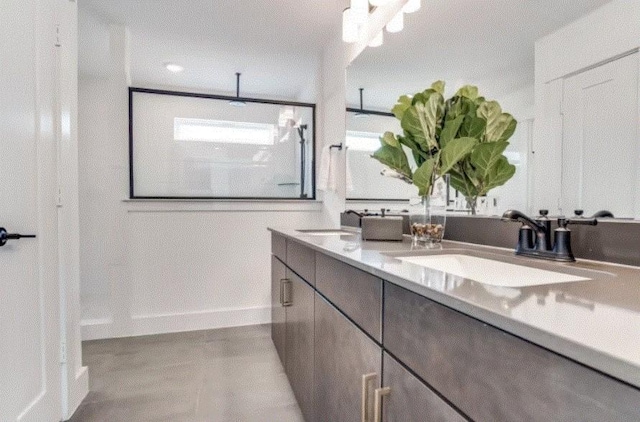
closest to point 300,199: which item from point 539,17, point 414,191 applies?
point 414,191

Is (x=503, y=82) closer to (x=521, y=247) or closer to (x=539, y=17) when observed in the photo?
(x=539, y=17)

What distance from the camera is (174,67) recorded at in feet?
10.6

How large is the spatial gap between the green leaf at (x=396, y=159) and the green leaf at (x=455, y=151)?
0.29 metres

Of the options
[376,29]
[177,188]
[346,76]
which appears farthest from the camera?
[177,188]

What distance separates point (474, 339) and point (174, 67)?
3521 millimetres

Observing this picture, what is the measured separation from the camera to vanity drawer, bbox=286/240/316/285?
1.40 metres

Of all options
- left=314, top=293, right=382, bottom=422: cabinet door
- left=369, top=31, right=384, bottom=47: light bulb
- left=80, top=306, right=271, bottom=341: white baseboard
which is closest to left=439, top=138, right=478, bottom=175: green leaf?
left=314, top=293, right=382, bottom=422: cabinet door

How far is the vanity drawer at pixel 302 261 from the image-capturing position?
140cm

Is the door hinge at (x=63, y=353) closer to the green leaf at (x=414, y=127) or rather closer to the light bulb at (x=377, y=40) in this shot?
the green leaf at (x=414, y=127)

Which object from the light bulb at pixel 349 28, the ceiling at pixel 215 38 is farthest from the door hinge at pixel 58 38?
the light bulb at pixel 349 28

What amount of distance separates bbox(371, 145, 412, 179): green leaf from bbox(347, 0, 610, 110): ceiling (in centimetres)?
33

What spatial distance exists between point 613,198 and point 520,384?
2.54 ft

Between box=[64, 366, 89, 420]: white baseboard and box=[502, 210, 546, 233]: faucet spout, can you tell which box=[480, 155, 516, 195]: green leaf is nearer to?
box=[502, 210, 546, 233]: faucet spout

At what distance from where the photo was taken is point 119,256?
256 cm
